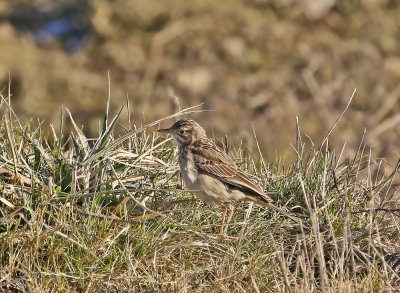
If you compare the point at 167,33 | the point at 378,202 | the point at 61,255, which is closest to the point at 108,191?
the point at 61,255

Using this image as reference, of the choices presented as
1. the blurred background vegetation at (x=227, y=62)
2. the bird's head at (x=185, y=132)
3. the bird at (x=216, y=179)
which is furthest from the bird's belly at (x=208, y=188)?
the blurred background vegetation at (x=227, y=62)

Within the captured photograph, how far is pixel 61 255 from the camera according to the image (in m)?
5.28

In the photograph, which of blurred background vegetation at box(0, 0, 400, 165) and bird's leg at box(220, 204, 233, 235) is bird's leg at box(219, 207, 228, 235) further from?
blurred background vegetation at box(0, 0, 400, 165)

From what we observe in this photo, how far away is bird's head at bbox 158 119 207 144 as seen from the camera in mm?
6613

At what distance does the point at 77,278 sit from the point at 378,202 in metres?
2.06

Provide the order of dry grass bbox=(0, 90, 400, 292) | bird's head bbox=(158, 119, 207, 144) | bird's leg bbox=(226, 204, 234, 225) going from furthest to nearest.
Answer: bird's head bbox=(158, 119, 207, 144), bird's leg bbox=(226, 204, 234, 225), dry grass bbox=(0, 90, 400, 292)

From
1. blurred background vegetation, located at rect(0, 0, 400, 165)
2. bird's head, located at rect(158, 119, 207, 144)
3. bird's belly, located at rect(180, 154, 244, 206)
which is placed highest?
bird's head, located at rect(158, 119, 207, 144)

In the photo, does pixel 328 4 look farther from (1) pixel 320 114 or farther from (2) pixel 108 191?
(2) pixel 108 191

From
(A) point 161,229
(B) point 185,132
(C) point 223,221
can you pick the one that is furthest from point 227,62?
(A) point 161,229

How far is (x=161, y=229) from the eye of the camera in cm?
553

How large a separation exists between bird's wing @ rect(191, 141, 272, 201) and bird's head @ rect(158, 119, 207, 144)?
111 mm

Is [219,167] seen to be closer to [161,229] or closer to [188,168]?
[188,168]

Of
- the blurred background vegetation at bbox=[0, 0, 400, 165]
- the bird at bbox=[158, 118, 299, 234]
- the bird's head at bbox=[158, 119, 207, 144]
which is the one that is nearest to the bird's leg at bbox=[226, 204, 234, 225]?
the bird at bbox=[158, 118, 299, 234]

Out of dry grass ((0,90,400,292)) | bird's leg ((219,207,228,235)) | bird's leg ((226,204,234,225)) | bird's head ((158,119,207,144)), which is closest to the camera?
dry grass ((0,90,400,292))
